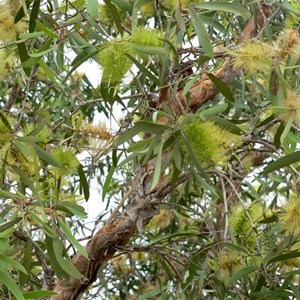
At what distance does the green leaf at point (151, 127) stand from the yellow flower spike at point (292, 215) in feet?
0.72

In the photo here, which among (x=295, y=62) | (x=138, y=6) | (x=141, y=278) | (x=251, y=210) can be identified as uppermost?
(x=138, y=6)

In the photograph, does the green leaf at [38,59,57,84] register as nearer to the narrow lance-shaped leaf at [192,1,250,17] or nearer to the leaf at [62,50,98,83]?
the leaf at [62,50,98,83]

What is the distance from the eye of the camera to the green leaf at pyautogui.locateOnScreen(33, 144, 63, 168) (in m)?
1.14

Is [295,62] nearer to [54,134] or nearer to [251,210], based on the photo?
[251,210]

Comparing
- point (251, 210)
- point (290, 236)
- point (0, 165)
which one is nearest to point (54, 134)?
point (0, 165)

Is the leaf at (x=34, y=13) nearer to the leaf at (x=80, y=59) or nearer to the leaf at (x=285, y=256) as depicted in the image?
the leaf at (x=80, y=59)

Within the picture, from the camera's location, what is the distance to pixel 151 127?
1.05 meters

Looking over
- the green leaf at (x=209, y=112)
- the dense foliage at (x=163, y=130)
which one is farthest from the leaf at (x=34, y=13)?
the green leaf at (x=209, y=112)

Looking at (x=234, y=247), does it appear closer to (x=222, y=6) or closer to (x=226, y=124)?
(x=226, y=124)

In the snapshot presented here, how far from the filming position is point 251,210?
4.51ft

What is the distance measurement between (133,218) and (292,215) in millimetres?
294

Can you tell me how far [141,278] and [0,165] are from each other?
1133mm

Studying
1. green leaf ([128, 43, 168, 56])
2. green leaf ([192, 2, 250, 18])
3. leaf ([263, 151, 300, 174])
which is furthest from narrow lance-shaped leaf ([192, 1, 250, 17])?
leaf ([263, 151, 300, 174])

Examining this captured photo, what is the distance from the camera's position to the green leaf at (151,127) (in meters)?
1.05
